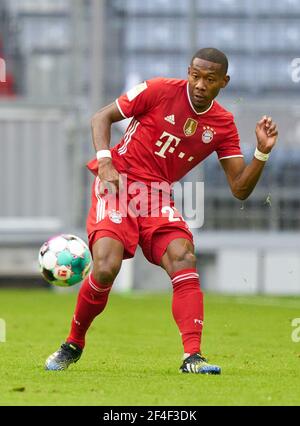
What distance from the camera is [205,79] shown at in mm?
7527

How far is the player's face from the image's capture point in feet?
24.6

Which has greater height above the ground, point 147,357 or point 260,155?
point 260,155

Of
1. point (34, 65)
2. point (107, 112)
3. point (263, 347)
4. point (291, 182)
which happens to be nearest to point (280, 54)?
point (291, 182)

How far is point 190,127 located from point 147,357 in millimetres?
1765

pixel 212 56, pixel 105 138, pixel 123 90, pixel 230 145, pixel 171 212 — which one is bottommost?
pixel 171 212

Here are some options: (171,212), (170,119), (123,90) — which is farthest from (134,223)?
(123,90)

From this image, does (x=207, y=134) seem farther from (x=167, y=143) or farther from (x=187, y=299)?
(x=187, y=299)

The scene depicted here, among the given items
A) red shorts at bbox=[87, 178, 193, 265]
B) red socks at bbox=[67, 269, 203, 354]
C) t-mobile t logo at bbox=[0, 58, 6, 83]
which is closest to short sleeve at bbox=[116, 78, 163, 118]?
red shorts at bbox=[87, 178, 193, 265]

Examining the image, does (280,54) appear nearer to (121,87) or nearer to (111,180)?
(121,87)

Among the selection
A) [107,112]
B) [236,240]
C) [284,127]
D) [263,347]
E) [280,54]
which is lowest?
[263,347]

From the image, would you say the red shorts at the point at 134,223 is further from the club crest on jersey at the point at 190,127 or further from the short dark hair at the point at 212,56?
the short dark hair at the point at 212,56

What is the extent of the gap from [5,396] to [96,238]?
1.60 meters

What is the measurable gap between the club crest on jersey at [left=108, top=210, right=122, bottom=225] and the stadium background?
11513 mm
